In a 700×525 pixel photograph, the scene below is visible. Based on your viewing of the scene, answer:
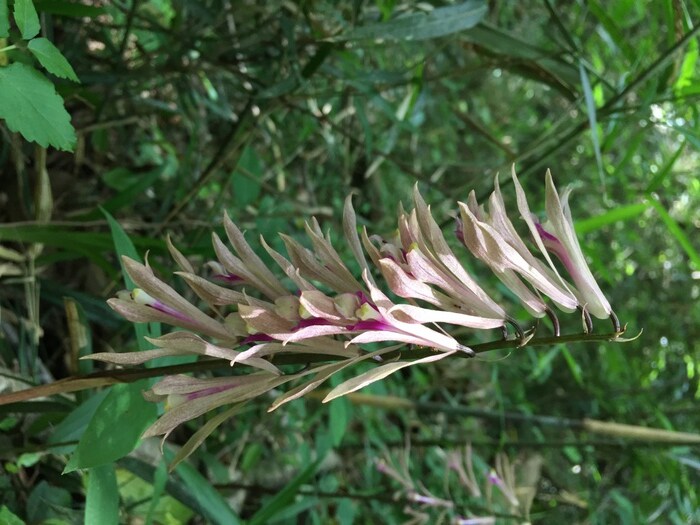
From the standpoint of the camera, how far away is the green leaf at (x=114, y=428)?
55 cm

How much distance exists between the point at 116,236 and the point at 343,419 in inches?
22.0

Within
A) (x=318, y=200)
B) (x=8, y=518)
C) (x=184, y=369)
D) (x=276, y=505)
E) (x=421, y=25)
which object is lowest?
(x=276, y=505)

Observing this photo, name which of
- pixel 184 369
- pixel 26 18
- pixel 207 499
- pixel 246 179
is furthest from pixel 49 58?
pixel 246 179

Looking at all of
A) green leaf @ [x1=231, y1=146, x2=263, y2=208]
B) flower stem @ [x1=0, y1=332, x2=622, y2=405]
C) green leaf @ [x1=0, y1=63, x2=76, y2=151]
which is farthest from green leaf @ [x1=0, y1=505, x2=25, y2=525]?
green leaf @ [x1=231, y1=146, x2=263, y2=208]

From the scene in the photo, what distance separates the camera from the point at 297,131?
1.50 meters

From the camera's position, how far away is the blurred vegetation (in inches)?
32.5

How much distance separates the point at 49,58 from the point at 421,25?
51cm

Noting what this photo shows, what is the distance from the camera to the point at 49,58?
1.61 ft

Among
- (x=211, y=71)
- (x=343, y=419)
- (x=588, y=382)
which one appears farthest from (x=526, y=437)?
(x=211, y=71)

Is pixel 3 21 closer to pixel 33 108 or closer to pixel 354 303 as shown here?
pixel 33 108

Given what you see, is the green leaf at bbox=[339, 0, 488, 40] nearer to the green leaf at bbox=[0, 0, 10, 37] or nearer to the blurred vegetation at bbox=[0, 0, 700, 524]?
the blurred vegetation at bbox=[0, 0, 700, 524]

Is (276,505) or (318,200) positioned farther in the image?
(318,200)

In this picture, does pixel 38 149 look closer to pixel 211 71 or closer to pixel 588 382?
pixel 211 71

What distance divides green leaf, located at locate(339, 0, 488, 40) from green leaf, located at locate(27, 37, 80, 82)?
46 cm
